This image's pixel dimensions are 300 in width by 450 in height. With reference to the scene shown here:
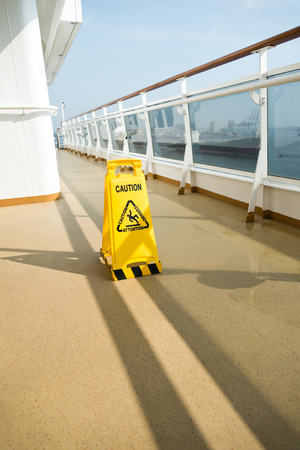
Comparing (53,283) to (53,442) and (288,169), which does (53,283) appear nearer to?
(53,442)

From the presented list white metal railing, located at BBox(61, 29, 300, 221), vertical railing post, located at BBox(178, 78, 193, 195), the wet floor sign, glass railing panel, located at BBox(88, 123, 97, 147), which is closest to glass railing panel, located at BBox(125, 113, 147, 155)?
white metal railing, located at BBox(61, 29, 300, 221)

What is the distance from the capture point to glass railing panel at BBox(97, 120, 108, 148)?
9.35 metres

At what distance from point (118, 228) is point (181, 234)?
3.31ft

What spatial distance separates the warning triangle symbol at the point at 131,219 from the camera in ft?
6.67

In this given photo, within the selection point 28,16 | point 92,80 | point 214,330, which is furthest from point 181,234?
point 92,80

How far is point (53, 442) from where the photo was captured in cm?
94

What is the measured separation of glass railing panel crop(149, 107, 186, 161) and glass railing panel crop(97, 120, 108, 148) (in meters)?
3.70

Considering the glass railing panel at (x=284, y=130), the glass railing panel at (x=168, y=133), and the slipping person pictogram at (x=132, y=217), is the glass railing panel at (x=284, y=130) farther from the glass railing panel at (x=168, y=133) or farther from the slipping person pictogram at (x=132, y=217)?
the glass railing panel at (x=168, y=133)

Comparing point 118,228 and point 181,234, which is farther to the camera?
point 181,234

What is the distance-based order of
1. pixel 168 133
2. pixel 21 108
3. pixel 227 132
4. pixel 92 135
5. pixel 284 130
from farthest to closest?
pixel 92 135 → pixel 168 133 → pixel 21 108 → pixel 227 132 → pixel 284 130

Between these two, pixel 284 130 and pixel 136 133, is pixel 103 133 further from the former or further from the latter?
pixel 284 130

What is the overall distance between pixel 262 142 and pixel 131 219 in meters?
1.74

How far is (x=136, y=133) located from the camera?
6832mm

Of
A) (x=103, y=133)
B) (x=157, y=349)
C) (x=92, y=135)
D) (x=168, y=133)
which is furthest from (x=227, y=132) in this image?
(x=92, y=135)
